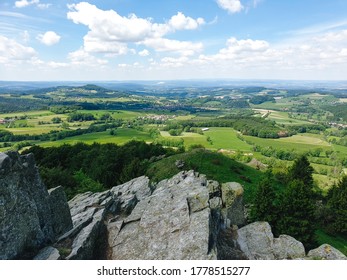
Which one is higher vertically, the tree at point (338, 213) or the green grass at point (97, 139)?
the tree at point (338, 213)

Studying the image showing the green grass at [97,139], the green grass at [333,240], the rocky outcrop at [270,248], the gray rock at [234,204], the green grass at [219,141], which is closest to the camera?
the rocky outcrop at [270,248]

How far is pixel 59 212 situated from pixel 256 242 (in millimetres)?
16433

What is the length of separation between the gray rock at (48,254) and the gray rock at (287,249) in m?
16.3

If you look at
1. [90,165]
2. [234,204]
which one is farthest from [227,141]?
[234,204]

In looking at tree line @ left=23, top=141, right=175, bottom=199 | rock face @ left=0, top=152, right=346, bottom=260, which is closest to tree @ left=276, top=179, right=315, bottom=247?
rock face @ left=0, top=152, right=346, bottom=260

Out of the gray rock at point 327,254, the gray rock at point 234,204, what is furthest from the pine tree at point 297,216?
the gray rock at point 327,254

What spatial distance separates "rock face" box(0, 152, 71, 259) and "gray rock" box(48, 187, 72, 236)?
65cm

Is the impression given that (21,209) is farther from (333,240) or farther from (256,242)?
(333,240)

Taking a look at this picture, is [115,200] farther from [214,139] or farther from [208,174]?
[214,139]

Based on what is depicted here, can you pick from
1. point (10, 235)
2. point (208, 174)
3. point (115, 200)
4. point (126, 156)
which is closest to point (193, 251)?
point (10, 235)

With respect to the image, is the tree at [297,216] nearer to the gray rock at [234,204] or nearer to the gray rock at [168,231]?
the gray rock at [234,204]

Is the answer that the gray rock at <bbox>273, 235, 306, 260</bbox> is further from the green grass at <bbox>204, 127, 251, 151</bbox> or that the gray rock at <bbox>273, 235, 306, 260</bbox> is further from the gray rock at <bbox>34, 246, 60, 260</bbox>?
the green grass at <bbox>204, 127, 251, 151</bbox>

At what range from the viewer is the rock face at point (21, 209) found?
14.8 meters

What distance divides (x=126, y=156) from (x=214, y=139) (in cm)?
10666
